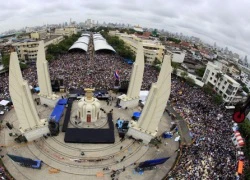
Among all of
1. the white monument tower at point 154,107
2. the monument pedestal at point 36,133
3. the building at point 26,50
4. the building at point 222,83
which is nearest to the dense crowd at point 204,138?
the building at point 222,83

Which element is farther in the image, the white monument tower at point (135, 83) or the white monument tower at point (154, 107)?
the white monument tower at point (135, 83)

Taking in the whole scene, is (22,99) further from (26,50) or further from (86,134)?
(26,50)

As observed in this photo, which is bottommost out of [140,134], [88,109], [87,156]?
[87,156]

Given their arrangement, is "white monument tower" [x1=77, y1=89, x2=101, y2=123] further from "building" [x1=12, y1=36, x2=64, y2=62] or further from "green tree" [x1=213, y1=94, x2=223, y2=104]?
"building" [x1=12, y1=36, x2=64, y2=62]

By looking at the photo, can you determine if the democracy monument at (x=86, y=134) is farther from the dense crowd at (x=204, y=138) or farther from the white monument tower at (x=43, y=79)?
the dense crowd at (x=204, y=138)

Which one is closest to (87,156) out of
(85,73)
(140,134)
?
(140,134)

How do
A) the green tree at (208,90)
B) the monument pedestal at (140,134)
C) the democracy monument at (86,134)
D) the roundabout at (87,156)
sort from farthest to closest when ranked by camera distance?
the green tree at (208,90) → the monument pedestal at (140,134) → the democracy monument at (86,134) → the roundabout at (87,156)
